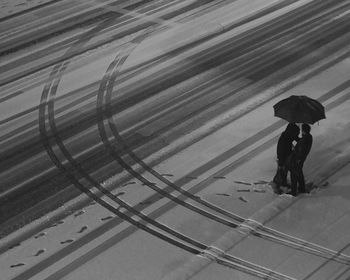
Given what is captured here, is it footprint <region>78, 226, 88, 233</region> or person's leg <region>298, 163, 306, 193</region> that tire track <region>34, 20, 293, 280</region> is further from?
person's leg <region>298, 163, 306, 193</region>

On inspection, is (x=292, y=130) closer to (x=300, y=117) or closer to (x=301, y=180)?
(x=300, y=117)

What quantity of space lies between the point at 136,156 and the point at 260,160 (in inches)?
87.9

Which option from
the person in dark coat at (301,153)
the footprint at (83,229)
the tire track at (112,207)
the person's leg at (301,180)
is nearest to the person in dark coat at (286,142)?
the person in dark coat at (301,153)

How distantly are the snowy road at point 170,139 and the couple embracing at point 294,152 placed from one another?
16.9 inches

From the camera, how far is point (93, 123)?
14805 mm

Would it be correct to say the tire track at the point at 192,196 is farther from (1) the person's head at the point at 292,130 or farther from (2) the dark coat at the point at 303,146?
(1) the person's head at the point at 292,130

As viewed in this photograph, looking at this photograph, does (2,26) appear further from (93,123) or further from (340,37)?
(340,37)

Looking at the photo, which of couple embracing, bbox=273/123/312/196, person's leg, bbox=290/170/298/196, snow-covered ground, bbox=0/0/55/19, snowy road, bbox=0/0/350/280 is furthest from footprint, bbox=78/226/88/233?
snow-covered ground, bbox=0/0/55/19

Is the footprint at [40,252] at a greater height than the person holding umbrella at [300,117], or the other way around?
the person holding umbrella at [300,117]

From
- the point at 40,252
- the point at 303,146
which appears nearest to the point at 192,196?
the point at 303,146

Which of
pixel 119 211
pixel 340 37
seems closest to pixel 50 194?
pixel 119 211

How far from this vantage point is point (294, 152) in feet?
38.1

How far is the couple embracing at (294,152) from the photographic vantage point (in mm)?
11555

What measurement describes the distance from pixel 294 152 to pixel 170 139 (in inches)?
122
